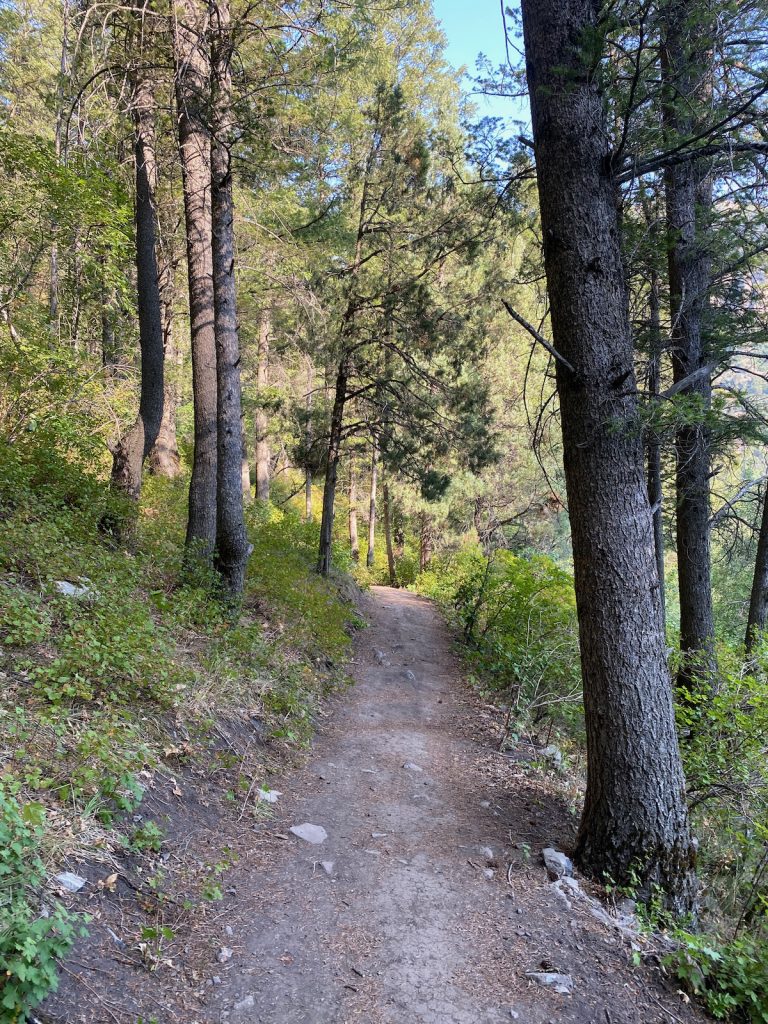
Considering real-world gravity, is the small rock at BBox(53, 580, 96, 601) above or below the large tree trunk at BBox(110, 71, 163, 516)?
below

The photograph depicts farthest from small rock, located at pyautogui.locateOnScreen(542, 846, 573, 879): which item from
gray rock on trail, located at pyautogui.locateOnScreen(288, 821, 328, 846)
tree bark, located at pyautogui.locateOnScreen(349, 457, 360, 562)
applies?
tree bark, located at pyautogui.locateOnScreen(349, 457, 360, 562)

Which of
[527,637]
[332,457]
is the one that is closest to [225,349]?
[332,457]

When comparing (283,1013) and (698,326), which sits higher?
(698,326)

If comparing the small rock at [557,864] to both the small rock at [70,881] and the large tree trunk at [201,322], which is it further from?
the large tree trunk at [201,322]

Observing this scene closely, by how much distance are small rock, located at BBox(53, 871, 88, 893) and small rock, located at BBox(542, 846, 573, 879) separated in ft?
9.13

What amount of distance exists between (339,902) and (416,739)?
3074 millimetres

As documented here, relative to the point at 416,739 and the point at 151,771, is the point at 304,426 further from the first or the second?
the point at 151,771

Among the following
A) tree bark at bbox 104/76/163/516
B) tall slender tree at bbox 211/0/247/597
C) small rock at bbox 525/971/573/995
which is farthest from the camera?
tree bark at bbox 104/76/163/516

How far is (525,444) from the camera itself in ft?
62.2

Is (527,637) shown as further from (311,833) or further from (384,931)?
(384,931)

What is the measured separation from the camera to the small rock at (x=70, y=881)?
93.7 inches

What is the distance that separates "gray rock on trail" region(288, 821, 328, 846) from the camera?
12.9 feet

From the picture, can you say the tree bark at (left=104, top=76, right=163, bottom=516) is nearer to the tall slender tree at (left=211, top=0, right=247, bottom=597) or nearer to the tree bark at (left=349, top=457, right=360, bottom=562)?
the tall slender tree at (left=211, top=0, right=247, bottom=597)

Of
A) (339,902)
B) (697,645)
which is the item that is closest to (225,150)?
(339,902)
